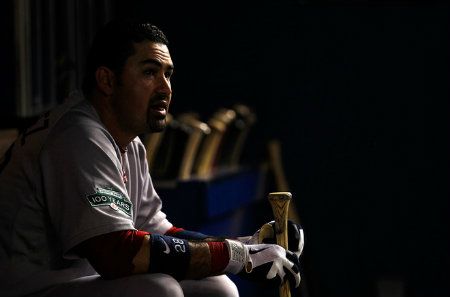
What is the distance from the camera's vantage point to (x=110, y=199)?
2344mm

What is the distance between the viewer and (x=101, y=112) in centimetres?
262

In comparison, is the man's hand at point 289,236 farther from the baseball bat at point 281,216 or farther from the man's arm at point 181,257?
the man's arm at point 181,257

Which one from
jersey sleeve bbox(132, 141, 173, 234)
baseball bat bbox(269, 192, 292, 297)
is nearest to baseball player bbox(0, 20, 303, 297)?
baseball bat bbox(269, 192, 292, 297)

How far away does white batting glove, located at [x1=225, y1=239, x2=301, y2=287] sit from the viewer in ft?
8.08

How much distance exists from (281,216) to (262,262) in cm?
23

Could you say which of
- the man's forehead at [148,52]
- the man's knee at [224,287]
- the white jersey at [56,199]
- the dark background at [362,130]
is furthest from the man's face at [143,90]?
the dark background at [362,130]

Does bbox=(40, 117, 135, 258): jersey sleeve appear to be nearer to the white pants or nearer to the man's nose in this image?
the white pants

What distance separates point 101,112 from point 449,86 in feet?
13.3

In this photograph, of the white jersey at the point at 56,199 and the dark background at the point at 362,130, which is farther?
the dark background at the point at 362,130

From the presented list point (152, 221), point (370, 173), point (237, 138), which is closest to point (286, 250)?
point (152, 221)

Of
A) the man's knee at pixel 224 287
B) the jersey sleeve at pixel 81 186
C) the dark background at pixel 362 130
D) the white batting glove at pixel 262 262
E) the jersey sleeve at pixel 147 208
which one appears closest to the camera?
the jersey sleeve at pixel 81 186

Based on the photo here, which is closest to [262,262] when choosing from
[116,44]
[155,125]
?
[155,125]

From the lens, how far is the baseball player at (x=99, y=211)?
2.31 metres

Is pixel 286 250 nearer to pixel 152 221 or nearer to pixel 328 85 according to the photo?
pixel 152 221
